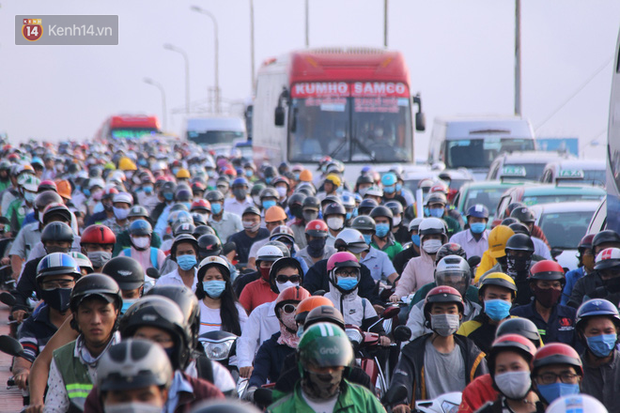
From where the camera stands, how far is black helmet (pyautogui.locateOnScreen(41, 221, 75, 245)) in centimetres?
948

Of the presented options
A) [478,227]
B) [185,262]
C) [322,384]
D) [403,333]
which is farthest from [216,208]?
[322,384]

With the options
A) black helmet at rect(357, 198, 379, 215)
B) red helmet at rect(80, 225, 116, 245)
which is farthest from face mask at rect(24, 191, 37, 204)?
red helmet at rect(80, 225, 116, 245)

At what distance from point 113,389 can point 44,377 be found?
222 cm

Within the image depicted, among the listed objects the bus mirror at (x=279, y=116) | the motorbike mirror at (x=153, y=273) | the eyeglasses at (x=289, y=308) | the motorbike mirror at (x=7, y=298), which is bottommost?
the motorbike mirror at (x=153, y=273)

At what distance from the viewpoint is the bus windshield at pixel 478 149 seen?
3020 cm

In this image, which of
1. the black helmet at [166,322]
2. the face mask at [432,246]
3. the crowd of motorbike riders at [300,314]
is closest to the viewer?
the black helmet at [166,322]

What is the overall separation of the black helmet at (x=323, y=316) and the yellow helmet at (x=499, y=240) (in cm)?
478

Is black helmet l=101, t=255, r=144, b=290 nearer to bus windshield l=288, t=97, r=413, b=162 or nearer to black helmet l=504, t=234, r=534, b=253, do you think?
black helmet l=504, t=234, r=534, b=253

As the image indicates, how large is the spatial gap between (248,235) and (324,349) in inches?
343

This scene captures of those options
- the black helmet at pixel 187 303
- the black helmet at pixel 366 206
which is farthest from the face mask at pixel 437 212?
the black helmet at pixel 187 303

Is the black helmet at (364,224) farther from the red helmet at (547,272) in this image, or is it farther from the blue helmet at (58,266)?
the blue helmet at (58,266)

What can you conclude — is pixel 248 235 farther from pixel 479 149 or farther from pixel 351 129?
pixel 479 149

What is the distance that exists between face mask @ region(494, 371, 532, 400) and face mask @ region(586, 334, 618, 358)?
4.38ft

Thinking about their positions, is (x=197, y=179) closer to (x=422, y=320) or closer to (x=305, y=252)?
(x=305, y=252)
